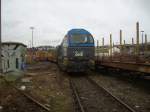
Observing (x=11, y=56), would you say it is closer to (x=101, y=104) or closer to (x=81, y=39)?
(x=81, y=39)

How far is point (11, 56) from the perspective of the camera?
698 inches

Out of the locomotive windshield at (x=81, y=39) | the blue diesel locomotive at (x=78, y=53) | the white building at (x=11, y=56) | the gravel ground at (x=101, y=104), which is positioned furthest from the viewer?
the locomotive windshield at (x=81, y=39)

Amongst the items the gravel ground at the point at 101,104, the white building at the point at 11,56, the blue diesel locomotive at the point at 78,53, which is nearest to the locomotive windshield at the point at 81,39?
the blue diesel locomotive at the point at 78,53

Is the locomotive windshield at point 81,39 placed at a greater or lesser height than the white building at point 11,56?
greater

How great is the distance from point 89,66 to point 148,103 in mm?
11562

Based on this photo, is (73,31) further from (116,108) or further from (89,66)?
(116,108)

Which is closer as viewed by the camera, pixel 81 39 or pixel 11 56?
pixel 11 56

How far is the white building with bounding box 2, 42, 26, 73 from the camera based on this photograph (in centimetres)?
1711

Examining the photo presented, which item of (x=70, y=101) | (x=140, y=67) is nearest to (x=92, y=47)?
(x=140, y=67)

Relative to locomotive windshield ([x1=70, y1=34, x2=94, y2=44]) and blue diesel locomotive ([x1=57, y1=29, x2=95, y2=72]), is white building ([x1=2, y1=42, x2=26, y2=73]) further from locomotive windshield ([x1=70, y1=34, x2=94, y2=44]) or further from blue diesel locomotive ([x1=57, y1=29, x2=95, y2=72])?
locomotive windshield ([x1=70, y1=34, x2=94, y2=44])

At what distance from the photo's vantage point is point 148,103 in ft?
30.6

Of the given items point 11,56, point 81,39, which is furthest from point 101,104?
point 81,39

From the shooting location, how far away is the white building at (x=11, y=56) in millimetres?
17108

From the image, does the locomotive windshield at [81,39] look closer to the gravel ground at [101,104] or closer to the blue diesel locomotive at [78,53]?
the blue diesel locomotive at [78,53]
